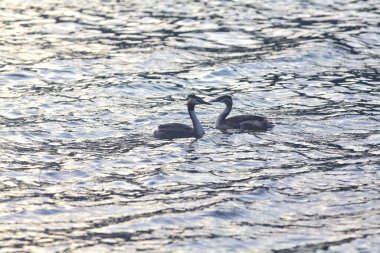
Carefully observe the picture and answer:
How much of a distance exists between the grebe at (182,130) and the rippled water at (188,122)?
0.76 feet

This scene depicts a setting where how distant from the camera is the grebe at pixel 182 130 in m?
24.4

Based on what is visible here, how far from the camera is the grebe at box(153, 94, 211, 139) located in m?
24.4

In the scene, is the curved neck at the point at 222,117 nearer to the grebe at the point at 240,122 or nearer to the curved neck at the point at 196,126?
the grebe at the point at 240,122

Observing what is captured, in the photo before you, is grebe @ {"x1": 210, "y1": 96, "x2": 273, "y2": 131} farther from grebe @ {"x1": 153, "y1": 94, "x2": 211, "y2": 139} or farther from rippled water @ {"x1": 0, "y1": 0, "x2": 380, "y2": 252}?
grebe @ {"x1": 153, "y1": 94, "x2": 211, "y2": 139}

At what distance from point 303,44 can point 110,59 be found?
19.7 ft

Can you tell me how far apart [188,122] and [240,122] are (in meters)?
1.83

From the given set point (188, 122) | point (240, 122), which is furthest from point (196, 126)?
point (188, 122)

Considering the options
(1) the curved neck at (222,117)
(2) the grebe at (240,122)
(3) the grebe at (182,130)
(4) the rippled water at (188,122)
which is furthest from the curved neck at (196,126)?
(1) the curved neck at (222,117)

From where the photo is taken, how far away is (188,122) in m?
26.7

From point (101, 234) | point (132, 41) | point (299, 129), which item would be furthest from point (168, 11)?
point (101, 234)

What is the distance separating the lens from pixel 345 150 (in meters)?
22.9

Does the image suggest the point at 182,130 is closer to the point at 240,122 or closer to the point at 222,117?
the point at 240,122

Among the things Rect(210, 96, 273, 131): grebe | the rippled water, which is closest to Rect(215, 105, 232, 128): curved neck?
Rect(210, 96, 273, 131): grebe

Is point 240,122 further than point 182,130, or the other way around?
point 240,122
